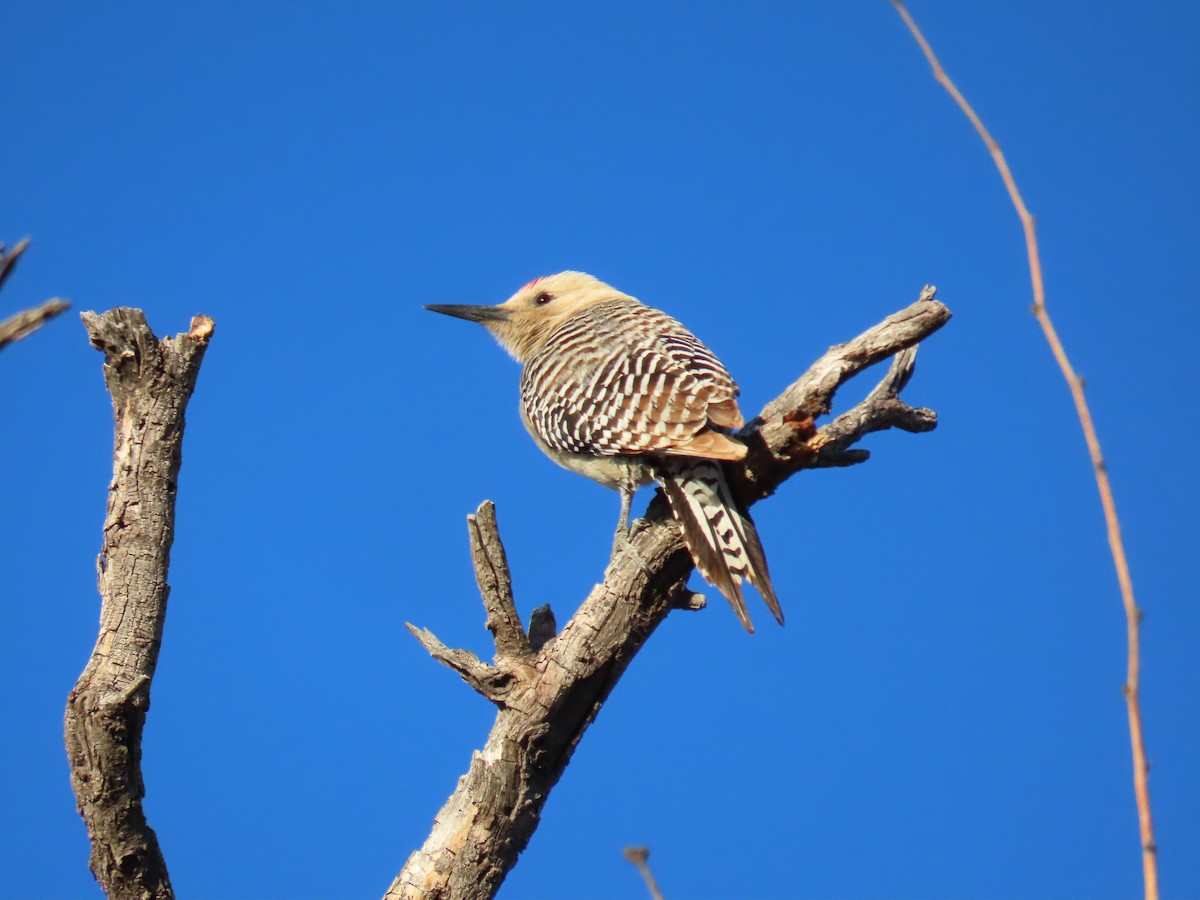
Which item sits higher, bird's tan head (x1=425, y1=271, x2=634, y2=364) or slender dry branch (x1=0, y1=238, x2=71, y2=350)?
bird's tan head (x1=425, y1=271, x2=634, y2=364)

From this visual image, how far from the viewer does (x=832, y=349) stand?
4.55 metres

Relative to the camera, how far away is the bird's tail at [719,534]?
442 centimetres

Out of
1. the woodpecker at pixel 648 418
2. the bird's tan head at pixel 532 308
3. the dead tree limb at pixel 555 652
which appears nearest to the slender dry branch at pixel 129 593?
the dead tree limb at pixel 555 652

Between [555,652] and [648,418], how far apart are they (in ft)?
3.36

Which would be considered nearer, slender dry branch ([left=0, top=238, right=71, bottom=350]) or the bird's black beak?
slender dry branch ([left=0, top=238, right=71, bottom=350])

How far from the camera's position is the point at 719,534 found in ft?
14.7

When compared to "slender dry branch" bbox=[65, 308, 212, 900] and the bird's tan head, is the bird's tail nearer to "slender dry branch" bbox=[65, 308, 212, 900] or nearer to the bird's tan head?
"slender dry branch" bbox=[65, 308, 212, 900]

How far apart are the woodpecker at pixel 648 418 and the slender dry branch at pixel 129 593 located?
5.61 feet

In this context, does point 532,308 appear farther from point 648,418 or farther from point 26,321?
point 26,321

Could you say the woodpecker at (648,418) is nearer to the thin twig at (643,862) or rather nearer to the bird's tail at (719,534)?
the bird's tail at (719,534)

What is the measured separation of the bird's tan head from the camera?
6.76 m

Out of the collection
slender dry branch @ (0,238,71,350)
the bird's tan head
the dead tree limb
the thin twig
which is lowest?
the thin twig

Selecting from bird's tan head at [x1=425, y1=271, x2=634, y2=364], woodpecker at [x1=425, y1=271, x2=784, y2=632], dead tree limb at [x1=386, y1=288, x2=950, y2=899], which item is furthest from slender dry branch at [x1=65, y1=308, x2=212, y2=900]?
bird's tan head at [x1=425, y1=271, x2=634, y2=364]

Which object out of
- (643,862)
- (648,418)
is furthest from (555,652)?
(643,862)
